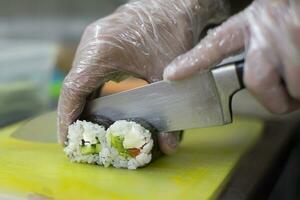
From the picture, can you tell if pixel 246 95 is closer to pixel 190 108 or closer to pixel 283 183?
pixel 283 183

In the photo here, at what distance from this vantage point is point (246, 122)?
110 centimetres

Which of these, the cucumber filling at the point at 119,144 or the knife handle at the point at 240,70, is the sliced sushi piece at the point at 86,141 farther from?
the knife handle at the point at 240,70

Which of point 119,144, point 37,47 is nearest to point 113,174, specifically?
point 119,144

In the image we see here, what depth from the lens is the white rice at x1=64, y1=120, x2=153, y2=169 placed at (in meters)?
0.76

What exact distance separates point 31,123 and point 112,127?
0.25 m

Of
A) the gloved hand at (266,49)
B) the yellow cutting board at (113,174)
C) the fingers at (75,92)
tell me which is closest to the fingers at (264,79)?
the gloved hand at (266,49)

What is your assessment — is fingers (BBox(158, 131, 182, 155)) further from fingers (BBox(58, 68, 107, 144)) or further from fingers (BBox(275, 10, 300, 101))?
fingers (BBox(275, 10, 300, 101))

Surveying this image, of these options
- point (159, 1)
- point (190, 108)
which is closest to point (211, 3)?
point (159, 1)

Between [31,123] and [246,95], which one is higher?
[31,123]

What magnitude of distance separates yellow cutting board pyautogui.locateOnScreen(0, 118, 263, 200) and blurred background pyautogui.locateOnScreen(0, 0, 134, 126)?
32 centimetres

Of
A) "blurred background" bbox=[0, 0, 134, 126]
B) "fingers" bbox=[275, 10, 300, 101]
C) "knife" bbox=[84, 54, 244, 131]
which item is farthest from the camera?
"blurred background" bbox=[0, 0, 134, 126]

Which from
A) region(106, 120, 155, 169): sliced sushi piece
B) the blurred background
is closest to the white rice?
region(106, 120, 155, 169): sliced sushi piece

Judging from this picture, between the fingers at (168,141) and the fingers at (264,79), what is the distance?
190 millimetres

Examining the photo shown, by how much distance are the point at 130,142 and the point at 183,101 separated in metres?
0.11
